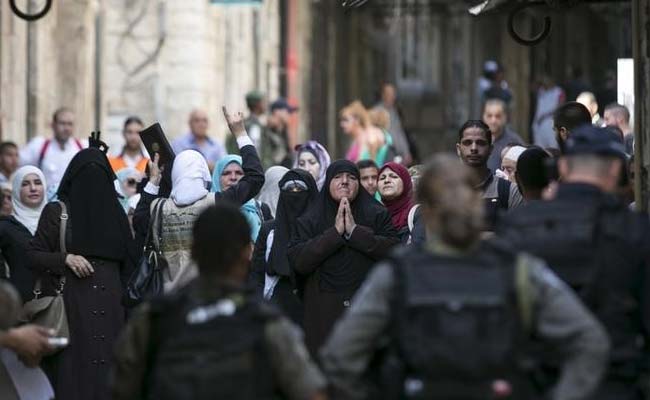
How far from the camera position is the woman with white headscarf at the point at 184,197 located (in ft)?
44.5

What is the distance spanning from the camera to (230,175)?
602 inches

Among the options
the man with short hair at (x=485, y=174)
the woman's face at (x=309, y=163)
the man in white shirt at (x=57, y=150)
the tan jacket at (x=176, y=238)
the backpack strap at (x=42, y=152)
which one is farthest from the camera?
the backpack strap at (x=42, y=152)

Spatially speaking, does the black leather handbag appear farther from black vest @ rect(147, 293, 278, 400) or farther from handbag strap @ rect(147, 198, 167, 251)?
black vest @ rect(147, 293, 278, 400)

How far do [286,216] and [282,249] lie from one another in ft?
0.77

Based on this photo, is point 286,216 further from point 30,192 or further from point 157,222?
point 30,192

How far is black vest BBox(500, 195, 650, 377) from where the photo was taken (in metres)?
8.98

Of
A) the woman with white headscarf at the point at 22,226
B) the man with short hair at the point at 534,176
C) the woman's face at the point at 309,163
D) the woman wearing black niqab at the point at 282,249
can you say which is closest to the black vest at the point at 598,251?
the man with short hair at the point at 534,176

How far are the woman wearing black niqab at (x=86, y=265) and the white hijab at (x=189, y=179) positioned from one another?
1.87 ft

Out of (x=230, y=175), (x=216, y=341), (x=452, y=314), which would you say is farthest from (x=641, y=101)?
(x=216, y=341)

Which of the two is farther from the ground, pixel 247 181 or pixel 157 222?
pixel 247 181

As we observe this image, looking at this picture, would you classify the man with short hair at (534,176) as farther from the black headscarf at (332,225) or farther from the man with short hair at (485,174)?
the black headscarf at (332,225)

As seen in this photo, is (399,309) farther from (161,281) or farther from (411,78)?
(411,78)

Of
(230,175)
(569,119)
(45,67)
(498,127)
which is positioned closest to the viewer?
(569,119)

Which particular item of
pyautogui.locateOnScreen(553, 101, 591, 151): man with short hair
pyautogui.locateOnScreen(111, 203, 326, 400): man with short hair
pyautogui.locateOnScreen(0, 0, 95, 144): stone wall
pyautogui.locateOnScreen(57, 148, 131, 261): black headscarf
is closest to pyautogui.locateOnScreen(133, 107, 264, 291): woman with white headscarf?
pyautogui.locateOnScreen(57, 148, 131, 261): black headscarf
